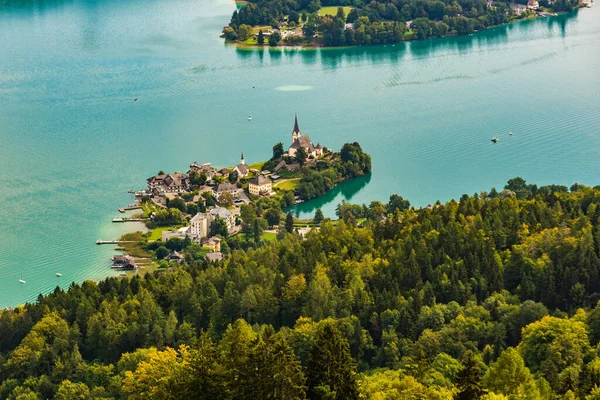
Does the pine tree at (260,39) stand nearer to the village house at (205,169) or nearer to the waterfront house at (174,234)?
the village house at (205,169)

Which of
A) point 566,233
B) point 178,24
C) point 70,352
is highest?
point 178,24

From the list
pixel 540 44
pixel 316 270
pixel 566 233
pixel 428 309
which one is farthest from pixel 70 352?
pixel 540 44

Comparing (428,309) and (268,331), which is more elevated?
(268,331)

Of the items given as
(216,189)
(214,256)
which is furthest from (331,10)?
(214,256)

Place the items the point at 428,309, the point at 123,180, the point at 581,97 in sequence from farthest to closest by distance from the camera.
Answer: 1. the point at 581,97
2. the point at 123,180
3. the point at 428,309

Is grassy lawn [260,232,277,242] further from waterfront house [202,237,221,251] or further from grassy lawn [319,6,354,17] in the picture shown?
grassy lawn [319,6,354,17]

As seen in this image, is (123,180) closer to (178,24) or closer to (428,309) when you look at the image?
(428,309)
